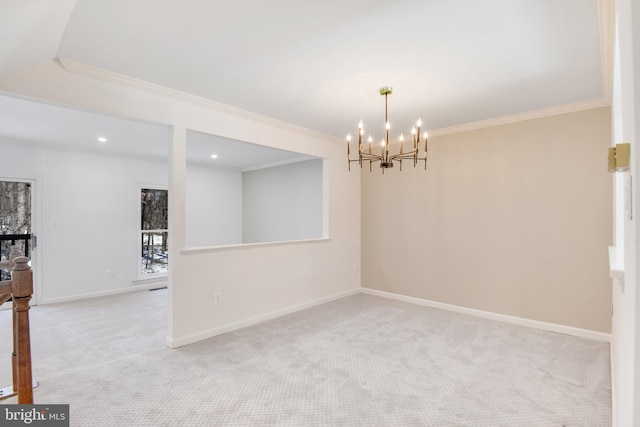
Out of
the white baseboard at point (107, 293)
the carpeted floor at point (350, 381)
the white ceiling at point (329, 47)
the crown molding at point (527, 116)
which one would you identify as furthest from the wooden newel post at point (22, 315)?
the crown molding at point (527, 116)

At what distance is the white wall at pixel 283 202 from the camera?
19.8 feet

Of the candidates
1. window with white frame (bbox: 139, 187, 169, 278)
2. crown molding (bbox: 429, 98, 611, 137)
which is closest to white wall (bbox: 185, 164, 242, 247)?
window with white frame (bbox: 139, 187, 169, 278)

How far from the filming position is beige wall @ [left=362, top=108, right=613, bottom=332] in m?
3.28

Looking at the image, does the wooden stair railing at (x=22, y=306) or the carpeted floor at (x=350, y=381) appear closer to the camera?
the wooden stair railing at (x=22, y=306)

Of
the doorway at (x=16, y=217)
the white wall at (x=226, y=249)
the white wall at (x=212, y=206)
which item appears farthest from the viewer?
Result: the white wall at (x=212, y=206)

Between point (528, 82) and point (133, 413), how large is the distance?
391 centimetres

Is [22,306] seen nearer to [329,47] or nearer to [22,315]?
[22,315]

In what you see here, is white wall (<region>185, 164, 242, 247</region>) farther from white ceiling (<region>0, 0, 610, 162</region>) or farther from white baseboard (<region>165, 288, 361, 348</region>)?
white ceiling (<region>0, 0, 610, 162</region>)

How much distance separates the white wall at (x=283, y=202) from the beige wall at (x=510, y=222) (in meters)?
1.49

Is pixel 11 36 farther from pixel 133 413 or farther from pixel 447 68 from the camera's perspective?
pixel 447 68

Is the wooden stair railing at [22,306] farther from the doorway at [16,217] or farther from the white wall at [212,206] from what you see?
the white wall at [212,206]

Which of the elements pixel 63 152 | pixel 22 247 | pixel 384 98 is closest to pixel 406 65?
pixel 384 98

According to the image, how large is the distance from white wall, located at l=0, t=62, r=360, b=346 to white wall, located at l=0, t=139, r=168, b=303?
9.92 ft

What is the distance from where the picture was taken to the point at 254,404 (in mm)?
2135
